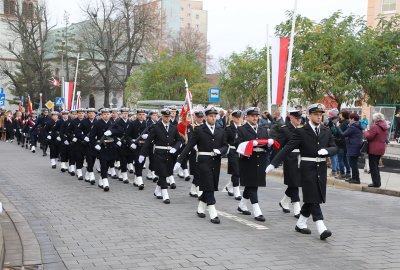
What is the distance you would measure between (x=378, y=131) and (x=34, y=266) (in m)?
9.85

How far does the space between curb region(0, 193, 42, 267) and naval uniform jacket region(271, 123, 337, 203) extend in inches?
149

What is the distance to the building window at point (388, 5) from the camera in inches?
2087

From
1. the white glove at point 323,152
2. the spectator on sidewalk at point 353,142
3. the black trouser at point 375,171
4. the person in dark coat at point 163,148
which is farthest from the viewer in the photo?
the spectator on sidewalk at point 353,142

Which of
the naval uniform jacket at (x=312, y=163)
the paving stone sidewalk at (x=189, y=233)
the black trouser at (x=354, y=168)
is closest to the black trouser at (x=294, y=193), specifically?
the paving stone sidewalk at (x=189, y=233)

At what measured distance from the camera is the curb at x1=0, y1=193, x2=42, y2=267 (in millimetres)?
6717

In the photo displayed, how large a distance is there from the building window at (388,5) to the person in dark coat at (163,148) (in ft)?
153

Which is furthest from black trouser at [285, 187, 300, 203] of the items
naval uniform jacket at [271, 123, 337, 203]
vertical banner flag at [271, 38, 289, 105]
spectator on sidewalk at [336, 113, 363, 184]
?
vertical banner flag at [271, 38, 289, 105]

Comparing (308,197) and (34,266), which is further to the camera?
(308,197)

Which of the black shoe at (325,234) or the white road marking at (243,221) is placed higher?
the black shoe at (325,234)

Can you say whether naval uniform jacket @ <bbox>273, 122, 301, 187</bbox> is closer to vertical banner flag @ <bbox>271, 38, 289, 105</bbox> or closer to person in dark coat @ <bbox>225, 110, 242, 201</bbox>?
person in dark coat @ <bbox>225, 110, 242, 201</bbox>

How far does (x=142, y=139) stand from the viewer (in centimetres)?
1459

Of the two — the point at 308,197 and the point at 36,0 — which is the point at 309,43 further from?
the point at 36,0

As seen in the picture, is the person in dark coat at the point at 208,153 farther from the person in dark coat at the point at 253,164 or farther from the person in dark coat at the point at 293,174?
the person in dark coat at the point at 293,174

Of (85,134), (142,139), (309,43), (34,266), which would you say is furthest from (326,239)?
(309,43)
